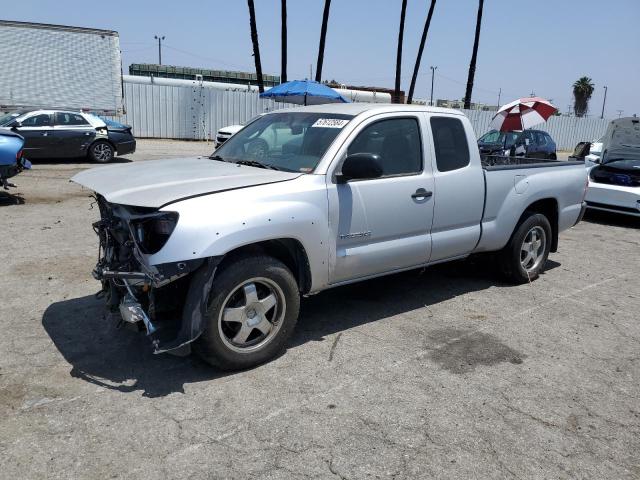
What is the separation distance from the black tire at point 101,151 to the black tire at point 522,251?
43.3 ft

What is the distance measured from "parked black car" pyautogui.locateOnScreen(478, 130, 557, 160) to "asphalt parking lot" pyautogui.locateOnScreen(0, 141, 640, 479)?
11.3 meters

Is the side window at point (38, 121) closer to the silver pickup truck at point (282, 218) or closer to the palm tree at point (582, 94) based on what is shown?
the silver pickup truck at point (282, 218)

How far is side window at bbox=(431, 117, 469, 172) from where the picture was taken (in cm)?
505

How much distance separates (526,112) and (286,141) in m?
10.8

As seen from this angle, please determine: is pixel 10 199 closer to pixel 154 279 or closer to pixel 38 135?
pixel 38 135

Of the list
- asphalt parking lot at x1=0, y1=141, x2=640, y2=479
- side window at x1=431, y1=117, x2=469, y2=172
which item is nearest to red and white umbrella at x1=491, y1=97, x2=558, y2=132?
asphalt parking lot at x1=0, y1=141, x2=640, y2=479

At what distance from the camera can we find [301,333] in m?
Answer: 4.62

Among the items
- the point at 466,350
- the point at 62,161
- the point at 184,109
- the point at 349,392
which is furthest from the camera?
the point at 184,109

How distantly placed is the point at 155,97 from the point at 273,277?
77.8ft

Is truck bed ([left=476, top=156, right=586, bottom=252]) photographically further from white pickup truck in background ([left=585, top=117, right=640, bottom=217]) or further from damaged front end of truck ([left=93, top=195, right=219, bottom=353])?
white pickup truck in background ([left=585, top=117, right=640, bottom=217])

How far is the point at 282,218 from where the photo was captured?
3836 mm

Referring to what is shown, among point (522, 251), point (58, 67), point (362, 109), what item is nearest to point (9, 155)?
point (362, 109)

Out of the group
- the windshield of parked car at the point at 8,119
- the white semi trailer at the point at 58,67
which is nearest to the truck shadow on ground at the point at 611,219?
the windshield of parked car at the point at 8,119

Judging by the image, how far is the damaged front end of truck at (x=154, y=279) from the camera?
3.44 m
